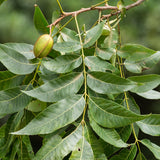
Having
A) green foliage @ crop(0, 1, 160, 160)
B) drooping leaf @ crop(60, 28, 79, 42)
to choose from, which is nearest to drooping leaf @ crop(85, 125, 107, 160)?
green foliage @ crop(0, 1, 160, 160)

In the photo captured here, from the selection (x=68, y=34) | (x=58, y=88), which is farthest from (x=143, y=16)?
(x=58, y=88)

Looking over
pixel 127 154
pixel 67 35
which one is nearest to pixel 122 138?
pixel 127 154

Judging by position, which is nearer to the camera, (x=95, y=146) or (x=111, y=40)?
(x=95, y=146)

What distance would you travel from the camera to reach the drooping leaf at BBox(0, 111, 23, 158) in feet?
1.71

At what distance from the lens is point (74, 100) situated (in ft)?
1.53

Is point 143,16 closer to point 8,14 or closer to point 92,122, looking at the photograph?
point 8,14

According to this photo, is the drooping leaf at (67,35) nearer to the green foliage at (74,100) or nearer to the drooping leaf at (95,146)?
the green foliage at (74,100)

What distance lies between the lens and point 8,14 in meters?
2.18

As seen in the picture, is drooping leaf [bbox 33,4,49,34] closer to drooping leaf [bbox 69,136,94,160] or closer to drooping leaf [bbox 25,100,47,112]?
drooping leaf [bbox 25,100,47,112]

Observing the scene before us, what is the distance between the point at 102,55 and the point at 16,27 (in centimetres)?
171

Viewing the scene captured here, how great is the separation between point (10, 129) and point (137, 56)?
1.01ft

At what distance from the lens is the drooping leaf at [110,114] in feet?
1.44

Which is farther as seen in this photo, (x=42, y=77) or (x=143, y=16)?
(x=143, y=16)

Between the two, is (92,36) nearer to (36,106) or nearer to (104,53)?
(104,53)
